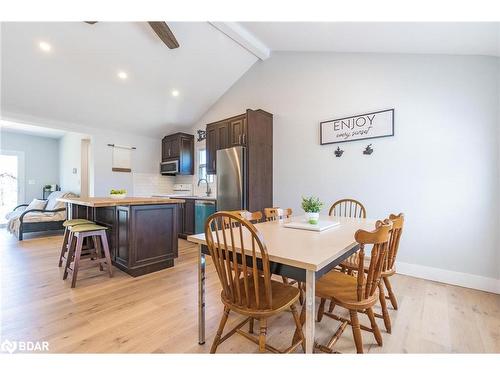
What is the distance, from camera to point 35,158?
643cm

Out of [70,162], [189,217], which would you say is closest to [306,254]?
[189,217]

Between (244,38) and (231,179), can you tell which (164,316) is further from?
(244,38)

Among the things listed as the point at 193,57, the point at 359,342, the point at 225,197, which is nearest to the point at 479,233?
the point at 359,342

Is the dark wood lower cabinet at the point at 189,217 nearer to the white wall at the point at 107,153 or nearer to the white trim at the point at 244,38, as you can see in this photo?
the white wall at the point at 107,153

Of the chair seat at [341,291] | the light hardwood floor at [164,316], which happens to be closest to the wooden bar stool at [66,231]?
the light hardwood floor at [164,316]

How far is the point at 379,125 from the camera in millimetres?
2906

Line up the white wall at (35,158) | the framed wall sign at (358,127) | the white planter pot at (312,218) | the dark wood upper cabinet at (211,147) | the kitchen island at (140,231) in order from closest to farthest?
the white planter pot at (312,218), the kitchen island at (140,231), the framed wall sign at (358,127), the dark wood upper cabinet at (211,147), the white wall at (35,158)

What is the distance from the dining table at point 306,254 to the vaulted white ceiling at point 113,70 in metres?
3.29

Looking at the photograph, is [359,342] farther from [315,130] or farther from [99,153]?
[99,153]

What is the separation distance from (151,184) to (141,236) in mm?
3184

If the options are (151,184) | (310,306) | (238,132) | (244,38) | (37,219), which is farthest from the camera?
(151,184)

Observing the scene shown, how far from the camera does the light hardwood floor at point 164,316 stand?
5.02 feet

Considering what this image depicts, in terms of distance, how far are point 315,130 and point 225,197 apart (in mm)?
1767

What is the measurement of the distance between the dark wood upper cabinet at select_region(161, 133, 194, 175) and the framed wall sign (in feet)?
10.2
